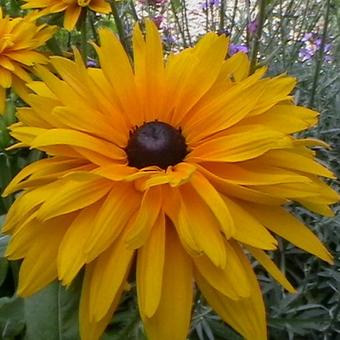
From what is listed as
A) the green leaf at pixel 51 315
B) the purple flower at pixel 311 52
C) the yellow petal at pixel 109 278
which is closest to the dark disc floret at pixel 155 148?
the yellow petal at pixel 109 278

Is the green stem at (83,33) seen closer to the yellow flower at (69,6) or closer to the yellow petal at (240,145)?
the yellow flower at (69,6)

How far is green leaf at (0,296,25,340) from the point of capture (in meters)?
1.14

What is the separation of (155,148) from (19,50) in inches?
22.8

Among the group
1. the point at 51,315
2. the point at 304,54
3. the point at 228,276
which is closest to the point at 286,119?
the point at 228,276

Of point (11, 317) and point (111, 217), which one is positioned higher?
point (111, 217)

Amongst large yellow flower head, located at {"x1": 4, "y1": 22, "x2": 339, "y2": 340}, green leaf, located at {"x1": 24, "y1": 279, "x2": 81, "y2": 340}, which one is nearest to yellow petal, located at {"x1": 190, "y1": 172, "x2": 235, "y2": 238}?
large yellow flower head, located at {"x1": 4, "y1": 22, "x2": 339, "y2": 340}

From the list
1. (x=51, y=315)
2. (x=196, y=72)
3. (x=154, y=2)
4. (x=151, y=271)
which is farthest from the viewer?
(x=154, y=2)

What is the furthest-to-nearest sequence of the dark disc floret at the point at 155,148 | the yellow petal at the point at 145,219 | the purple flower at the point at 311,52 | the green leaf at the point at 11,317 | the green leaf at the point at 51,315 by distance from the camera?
the purple flower at the point at 311,52, the green leaf at the point at 11,317, the green leaf at the point at 51,315, the dark disc floret at the point at 155,148, the yellow petal at the point at 145,219

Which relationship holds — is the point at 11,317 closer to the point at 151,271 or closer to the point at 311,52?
the point at 151,271

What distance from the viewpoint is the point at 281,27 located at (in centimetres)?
170

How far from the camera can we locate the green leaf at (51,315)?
0.98 metres

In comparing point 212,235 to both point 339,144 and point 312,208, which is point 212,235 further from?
point 339,144

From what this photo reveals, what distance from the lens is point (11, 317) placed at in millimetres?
1143

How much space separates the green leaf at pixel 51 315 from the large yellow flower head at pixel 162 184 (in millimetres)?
238
